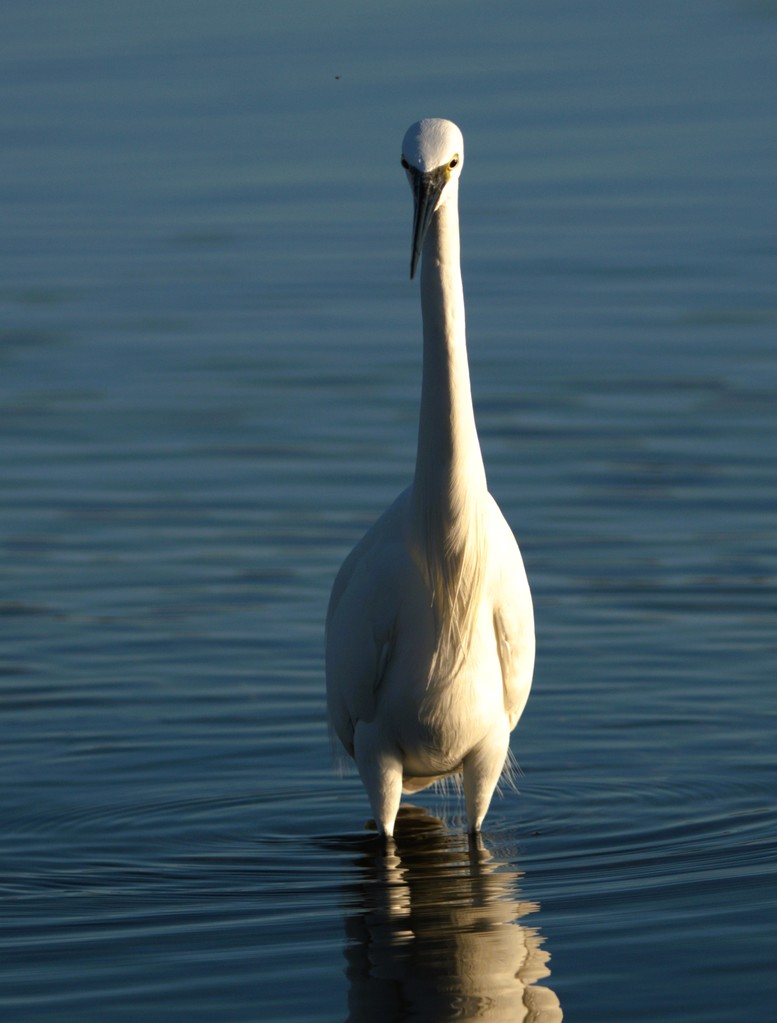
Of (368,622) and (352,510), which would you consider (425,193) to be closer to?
(368,622)

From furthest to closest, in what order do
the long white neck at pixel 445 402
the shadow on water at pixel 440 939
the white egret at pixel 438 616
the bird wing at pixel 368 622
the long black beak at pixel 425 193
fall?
the bird wing at pixel 368 622 < the white egret at pixel 438 616 < the long white neck at pixel 445 402 < the long black beak at pixel 425 193 < the shadow on water at pixel 440 939

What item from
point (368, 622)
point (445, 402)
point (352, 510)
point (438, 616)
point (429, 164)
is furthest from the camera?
point (352, 510)

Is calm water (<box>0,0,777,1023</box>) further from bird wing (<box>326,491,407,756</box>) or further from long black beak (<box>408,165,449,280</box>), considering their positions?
long black beak (<box>408,165,449,280</box>)

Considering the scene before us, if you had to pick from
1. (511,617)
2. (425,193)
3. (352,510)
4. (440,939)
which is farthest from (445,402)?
(352,510)

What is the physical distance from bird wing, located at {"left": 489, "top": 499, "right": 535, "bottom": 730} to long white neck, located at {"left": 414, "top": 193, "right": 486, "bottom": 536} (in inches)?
10.6

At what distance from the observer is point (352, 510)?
33.1ft

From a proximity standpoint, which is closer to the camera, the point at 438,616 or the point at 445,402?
the point at 445,402

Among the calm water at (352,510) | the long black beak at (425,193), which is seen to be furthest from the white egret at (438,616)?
the calm water at (352,510)

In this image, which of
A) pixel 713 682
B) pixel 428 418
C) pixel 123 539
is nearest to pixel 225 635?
pixel 123 539

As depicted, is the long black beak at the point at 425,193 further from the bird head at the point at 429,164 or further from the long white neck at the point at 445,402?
the long white neck at the point at 445,402

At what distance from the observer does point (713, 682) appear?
828 centimetres

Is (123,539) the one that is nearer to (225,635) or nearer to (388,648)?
(225,635)

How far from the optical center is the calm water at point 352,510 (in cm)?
620

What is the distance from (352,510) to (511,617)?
3.20 meters
